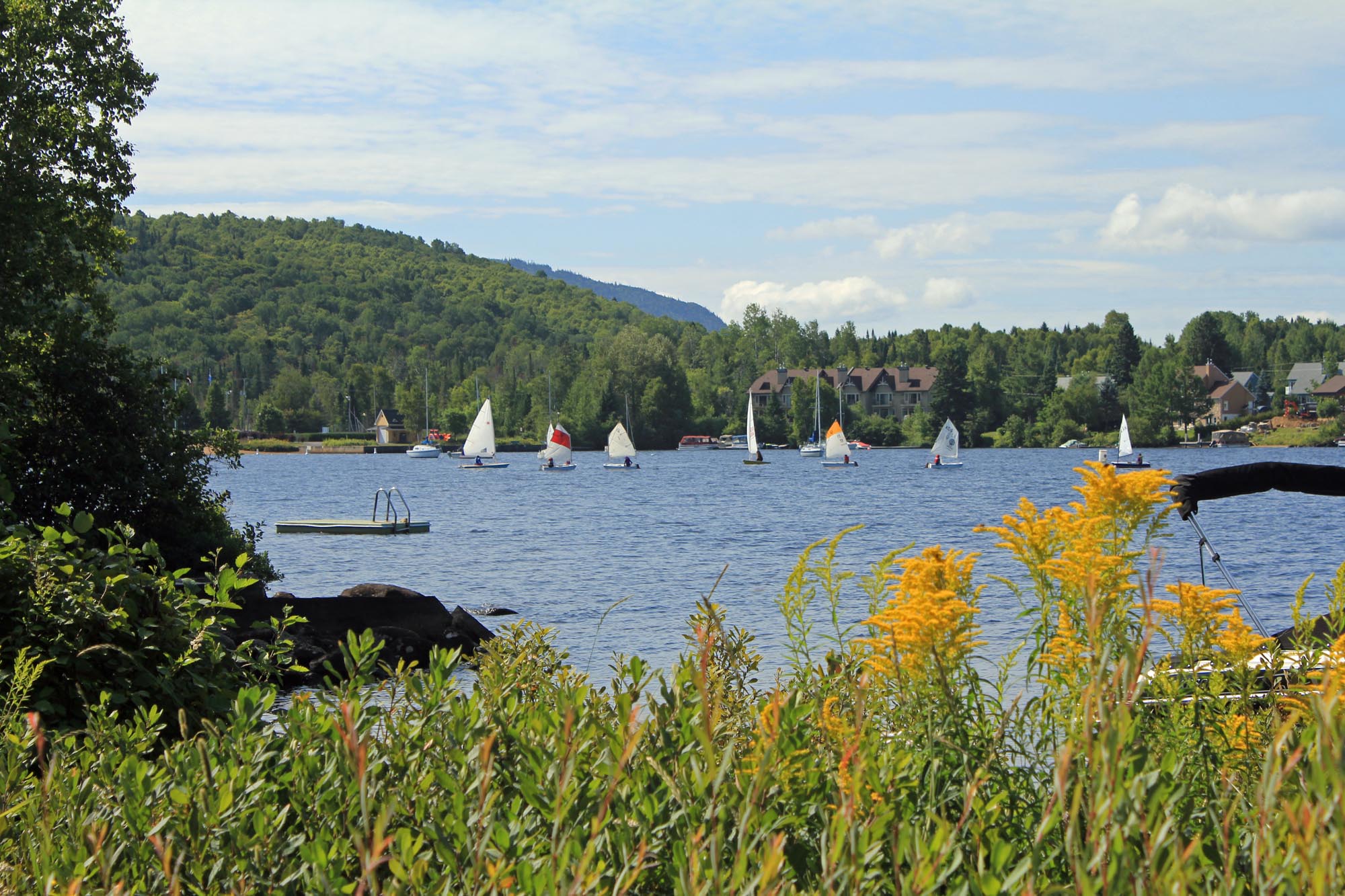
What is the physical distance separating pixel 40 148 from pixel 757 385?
163 m

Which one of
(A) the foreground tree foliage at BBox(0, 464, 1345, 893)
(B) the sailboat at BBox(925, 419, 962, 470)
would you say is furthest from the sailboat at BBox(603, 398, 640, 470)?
(A) the foreground tree foliage at BBox(0, 464, 1345, 893)

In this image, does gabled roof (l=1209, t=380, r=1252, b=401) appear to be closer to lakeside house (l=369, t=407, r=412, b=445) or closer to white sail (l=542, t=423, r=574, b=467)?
white sail (l=542, t=423, r=574, b=467)

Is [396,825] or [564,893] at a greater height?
[564,893]

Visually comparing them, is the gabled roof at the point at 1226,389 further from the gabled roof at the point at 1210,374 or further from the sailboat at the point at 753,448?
the sailboat at the point at 753,448

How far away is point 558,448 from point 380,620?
89.1m

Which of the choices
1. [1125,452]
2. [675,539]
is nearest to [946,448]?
[1125,452]

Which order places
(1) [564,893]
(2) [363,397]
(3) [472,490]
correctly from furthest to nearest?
(2) [363,397], (3) [472,490], (1) [564,893]

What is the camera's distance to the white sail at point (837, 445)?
376 feet

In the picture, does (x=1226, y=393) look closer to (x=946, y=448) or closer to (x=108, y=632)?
(x=946, y=448)

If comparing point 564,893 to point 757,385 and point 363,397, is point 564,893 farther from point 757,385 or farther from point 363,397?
point 363,397

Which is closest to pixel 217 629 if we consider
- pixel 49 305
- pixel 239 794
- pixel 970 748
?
pixel 239 794

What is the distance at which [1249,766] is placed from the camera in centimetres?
422

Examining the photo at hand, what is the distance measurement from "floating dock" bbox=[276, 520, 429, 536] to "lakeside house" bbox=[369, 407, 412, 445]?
Answer: 138019 millimetres

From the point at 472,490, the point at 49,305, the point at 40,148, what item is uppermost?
the point at 40,148
